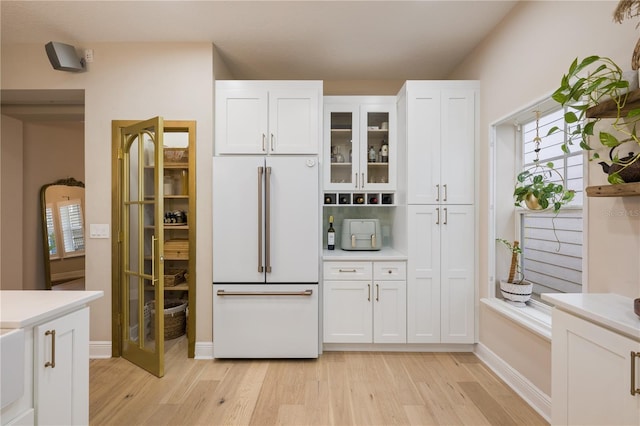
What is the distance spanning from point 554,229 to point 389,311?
4.76ft

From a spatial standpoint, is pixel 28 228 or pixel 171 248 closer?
pixel 171 248

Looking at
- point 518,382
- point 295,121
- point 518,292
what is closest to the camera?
point 518,382

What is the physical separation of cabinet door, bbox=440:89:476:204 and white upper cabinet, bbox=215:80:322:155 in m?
1.18

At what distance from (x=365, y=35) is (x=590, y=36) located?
1576 millimetres

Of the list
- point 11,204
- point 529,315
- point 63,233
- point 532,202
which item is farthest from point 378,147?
point 63,233

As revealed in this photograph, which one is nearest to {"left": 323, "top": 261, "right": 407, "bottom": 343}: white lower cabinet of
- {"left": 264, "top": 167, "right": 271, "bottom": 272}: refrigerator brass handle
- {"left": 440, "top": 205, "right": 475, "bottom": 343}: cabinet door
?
{"left": 440, "top": 205, "right": 475, "bottom": 343}: cabinet door

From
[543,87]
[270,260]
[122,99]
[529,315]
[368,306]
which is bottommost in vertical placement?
[368,306]

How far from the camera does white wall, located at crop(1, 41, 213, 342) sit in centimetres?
275

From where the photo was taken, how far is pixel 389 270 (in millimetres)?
2785

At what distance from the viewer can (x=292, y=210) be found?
2.64 meters

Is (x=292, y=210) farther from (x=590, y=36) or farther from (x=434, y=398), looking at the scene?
(x=590, y=36)

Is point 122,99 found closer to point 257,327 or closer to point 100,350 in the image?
point 100,350

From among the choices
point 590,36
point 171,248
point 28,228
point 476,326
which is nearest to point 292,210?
point 171,248

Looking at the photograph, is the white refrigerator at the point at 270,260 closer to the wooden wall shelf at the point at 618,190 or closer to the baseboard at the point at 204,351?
the baseboard at the point at 204,351
